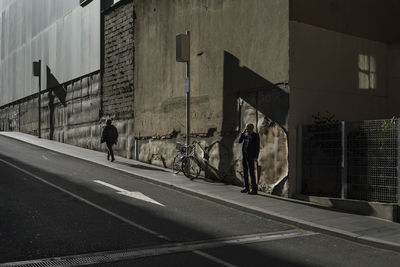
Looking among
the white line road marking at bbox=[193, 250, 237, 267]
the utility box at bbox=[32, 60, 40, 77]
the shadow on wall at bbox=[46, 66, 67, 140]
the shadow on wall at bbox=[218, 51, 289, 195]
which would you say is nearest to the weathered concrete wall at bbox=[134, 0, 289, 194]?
the shadow on wall at bbox=[218, 51, 289, 195]

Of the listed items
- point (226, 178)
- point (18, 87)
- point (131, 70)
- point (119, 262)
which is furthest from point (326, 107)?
point (18, 87)

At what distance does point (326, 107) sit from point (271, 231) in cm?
494

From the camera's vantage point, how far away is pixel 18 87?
32.3m

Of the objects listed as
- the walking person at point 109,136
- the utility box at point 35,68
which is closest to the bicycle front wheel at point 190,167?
the walking person at point 109,136

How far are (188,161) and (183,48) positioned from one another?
3562 mm

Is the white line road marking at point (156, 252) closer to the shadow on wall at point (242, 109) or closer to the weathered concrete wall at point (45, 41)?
the shadow on wall at point (242, 109)

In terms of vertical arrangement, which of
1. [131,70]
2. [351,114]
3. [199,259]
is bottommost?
[199,259]

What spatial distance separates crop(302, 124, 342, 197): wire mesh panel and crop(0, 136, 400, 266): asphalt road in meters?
2.44

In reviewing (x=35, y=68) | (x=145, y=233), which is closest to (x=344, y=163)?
(x=145, y=233)

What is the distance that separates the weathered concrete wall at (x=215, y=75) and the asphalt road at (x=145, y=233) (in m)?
2.63

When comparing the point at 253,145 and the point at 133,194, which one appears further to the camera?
the point at 253,145

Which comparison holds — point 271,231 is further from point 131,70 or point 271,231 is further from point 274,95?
point 131,70

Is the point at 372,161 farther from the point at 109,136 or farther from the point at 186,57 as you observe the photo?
A: the point at 109,136

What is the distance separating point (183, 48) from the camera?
14.0m
